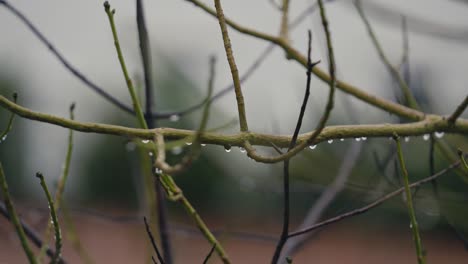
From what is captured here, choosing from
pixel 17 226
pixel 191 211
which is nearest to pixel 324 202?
pixel 191 211

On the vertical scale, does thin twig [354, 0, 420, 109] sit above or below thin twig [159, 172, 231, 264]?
above

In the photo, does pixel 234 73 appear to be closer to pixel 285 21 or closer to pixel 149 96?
pixel 149 96

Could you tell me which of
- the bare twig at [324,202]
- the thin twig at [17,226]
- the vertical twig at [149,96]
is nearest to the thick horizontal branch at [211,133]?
the thin twig at [17,226]

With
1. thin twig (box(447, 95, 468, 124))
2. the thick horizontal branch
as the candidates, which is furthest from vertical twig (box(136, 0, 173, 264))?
thin twig (box(447, 95, 468, 124))

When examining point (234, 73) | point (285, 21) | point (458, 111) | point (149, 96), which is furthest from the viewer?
point (285, 21)

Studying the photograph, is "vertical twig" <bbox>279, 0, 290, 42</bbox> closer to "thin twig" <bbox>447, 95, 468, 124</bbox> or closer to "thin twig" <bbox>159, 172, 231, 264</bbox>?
"thin twig" <bbox>447, 95, 468, 124</bbox>

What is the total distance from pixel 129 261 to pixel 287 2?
8.81m

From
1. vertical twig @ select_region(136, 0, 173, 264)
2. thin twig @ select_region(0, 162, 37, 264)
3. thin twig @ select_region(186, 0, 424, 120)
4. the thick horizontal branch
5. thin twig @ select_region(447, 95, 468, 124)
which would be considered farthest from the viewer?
thin twig @ select_region(186, 0, 424, 120)

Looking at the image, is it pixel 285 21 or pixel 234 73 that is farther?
pixel 285 21

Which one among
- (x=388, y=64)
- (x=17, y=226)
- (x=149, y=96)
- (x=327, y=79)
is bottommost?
(x=17, y=226)

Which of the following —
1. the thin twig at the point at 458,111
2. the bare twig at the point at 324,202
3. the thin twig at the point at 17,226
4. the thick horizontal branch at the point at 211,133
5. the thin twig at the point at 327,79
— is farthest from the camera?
the bare twig at the point at 324,202

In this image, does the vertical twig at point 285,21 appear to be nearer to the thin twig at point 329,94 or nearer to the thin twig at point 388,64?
the thin twig at point 388,64

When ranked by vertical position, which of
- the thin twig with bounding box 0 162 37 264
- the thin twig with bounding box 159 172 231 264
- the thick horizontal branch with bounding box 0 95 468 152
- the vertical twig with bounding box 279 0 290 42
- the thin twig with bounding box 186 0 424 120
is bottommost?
the thin twig with bounding box 0 162 37 264

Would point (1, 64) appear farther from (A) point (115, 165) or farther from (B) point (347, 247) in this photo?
(B) point (347, 247)
